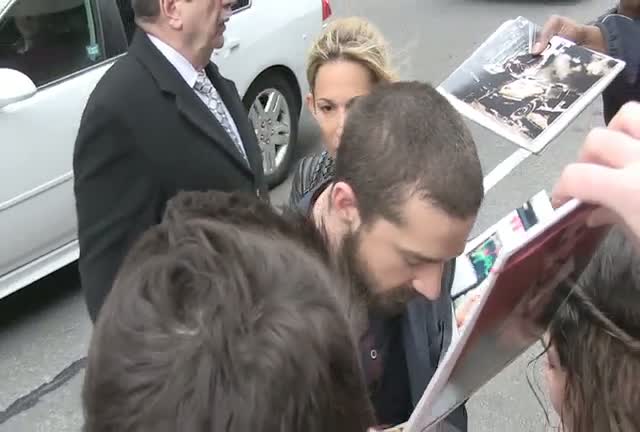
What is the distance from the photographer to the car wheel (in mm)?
5586

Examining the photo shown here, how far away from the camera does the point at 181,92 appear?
249 cm

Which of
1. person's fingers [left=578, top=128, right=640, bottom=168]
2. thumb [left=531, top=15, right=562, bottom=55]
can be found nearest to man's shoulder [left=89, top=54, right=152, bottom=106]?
thumb [left=531, top=15, right=562, bottom=55]

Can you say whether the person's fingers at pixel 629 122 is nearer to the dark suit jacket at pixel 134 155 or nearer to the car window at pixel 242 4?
the dark suit jacket at pixel 134 155

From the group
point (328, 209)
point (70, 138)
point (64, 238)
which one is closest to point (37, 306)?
point (64, 238)

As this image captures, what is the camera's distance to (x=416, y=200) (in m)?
1.95

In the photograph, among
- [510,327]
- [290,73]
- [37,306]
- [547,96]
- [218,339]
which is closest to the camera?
[218,339]

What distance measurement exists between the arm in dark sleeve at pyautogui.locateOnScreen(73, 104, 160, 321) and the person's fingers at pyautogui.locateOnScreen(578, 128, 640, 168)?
4.45 feet

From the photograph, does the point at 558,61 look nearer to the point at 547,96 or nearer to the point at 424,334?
the point at 547,96

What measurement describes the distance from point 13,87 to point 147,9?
148cm

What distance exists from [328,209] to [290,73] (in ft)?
12.8

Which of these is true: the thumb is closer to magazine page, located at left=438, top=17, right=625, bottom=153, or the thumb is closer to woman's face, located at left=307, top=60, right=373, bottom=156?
magazine page, located at left=438, top=17, right=625, bottom=153

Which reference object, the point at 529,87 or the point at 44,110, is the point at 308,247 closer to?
the point at 529,87

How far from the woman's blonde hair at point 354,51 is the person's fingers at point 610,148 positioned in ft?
5.83

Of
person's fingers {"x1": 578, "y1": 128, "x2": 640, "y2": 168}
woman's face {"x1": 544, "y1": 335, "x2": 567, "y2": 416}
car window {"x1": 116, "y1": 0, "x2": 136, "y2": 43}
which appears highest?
person's fingers {"x1": 578, "y1": 128, "x2": 640, "y2": 168}
